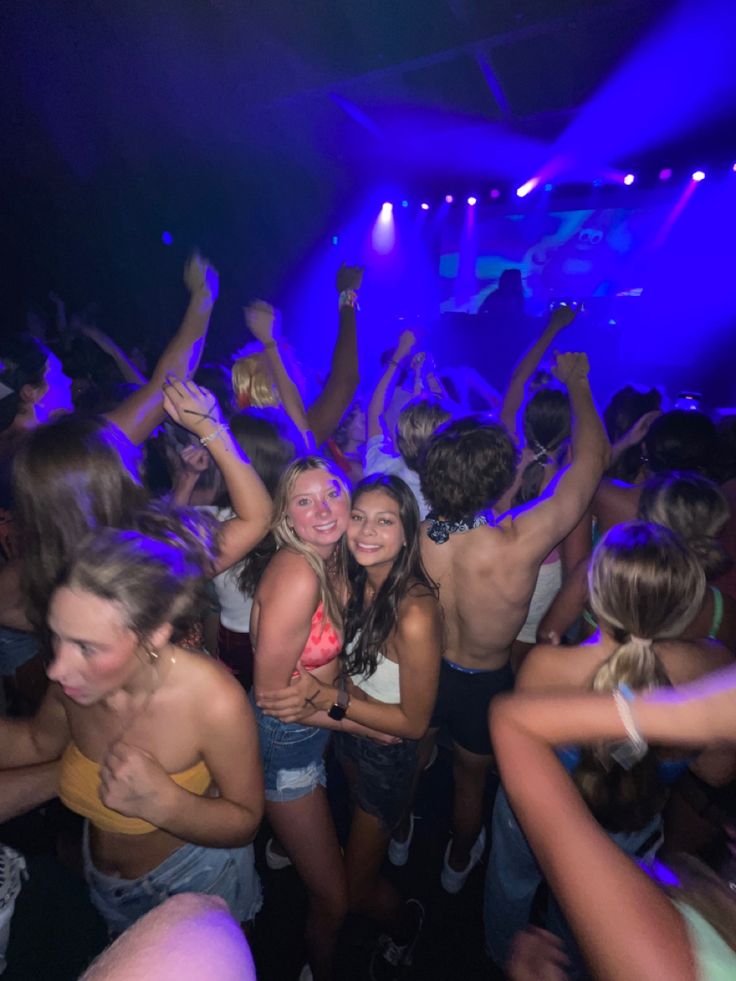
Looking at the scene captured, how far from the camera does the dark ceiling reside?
411 cm

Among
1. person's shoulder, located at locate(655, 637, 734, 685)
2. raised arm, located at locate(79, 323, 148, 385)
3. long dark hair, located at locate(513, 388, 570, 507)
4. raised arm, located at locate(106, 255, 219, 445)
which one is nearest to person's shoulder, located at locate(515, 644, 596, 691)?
person's shoulder, located at locate(655, 637, 734, 685)

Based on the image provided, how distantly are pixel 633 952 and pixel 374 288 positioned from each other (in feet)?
33.6

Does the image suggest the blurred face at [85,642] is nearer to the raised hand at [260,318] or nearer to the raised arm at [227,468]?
the raised arm at [227,468]

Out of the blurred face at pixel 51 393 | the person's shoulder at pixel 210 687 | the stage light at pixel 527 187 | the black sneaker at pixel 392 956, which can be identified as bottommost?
the black sneaker at pixel 392 956

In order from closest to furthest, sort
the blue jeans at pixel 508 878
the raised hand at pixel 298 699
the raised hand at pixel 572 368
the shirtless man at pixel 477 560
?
the raised hand at pixel 298 699 < the blue jeans at pixel 508 878 < the shirtless man at pixel 477 560 < the raised hand at pixel 572 368

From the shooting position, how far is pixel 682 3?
4.18 meters

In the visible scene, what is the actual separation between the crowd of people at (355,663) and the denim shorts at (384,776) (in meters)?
0.01

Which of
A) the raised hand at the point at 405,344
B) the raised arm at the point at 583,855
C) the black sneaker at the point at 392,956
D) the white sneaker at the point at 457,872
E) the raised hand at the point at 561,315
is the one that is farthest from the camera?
the raised hand at the point at 405,344

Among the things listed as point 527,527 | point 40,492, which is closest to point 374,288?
point 527,527

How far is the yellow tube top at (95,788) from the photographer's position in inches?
53.7

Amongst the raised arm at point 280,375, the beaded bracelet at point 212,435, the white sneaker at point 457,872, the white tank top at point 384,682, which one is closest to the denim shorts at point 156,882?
the white tank top at point 384,682

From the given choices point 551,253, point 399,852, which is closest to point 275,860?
point 399,852

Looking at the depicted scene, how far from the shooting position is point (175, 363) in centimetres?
221

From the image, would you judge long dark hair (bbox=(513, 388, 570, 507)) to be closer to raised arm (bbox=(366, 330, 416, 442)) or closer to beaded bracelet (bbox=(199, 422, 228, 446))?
raised arm (bbox=(366, 330, 416, 442))
